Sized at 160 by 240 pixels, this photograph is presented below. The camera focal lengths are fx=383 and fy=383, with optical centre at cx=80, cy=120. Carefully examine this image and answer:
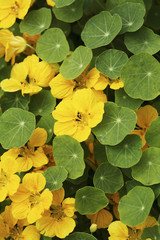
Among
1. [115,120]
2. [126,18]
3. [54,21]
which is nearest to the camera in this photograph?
[115,120]

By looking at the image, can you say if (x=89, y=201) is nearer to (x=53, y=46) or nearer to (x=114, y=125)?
(x=114, y=125)

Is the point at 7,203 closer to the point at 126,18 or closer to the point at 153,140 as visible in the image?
the point at 153,140

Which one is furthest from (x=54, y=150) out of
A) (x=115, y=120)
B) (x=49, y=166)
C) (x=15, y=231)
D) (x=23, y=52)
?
(x=23, y=52)

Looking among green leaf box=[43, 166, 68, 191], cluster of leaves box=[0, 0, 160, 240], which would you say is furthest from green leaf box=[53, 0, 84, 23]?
green leaf box=[43, 166, 68, 191]

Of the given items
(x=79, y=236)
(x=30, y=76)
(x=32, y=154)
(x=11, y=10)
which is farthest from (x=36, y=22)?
(x=79, y=236)

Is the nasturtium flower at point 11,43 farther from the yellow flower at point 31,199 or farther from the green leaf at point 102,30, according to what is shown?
the yellow flower at point 31,199

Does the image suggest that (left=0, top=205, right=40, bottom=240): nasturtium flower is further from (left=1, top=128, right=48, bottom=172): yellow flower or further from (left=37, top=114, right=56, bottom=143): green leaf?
(left=37, top=114, right=56, bottom=143): green leaf

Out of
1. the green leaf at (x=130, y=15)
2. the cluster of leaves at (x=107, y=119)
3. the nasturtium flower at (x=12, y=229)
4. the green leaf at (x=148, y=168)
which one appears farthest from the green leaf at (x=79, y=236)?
the green leaf at (x=130, y=15)
